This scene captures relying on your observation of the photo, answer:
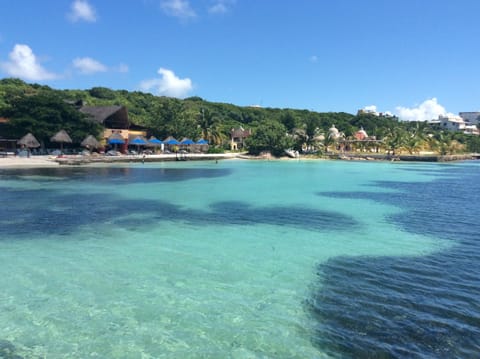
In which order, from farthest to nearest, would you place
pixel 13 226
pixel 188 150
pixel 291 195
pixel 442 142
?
pixel 442 142, pixel 188 150, pixel 291 195, pixel 13 226

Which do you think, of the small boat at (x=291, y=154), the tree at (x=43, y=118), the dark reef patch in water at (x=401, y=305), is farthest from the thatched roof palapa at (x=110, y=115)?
the dark reef patch in water at (x=401, y=305)

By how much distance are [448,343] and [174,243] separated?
7.19 metres

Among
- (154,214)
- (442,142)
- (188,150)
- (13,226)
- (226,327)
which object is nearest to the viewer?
(226,327)

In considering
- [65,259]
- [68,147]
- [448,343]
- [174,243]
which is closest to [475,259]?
[448,343]

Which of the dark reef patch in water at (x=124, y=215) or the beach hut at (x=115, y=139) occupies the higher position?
the beach hut at (x=115, y=139)

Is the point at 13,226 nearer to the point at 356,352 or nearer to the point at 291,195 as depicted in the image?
the point at 356,352

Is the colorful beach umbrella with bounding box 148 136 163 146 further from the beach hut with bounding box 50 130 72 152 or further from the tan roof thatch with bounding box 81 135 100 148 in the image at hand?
the beach hut with bounding box 50 130 72 152

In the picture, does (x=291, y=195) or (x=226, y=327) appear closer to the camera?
(x=226, y=327)

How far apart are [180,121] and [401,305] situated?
5516cm

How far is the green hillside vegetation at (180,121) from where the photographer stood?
4269cm

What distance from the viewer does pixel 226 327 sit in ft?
19.3

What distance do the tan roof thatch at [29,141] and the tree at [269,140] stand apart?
3203 cm

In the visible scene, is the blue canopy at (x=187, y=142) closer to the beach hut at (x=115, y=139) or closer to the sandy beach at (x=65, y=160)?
the sandy beach at (x=65, y=160)

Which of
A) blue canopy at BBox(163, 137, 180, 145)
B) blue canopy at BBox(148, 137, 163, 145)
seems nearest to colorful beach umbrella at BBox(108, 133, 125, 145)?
blue canopy at BBox(148, 137, 163, 145)
